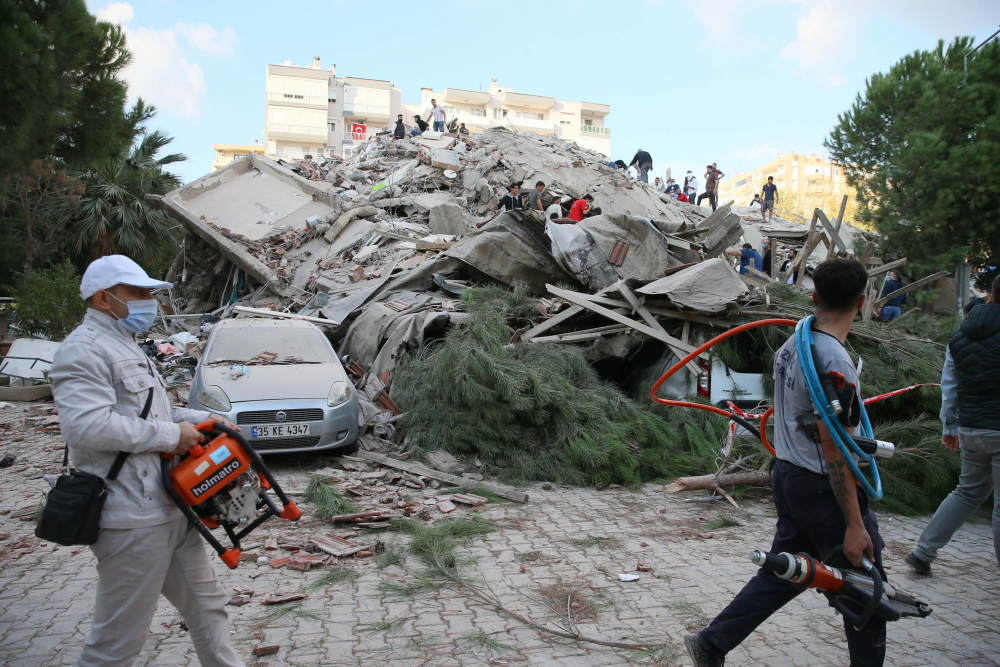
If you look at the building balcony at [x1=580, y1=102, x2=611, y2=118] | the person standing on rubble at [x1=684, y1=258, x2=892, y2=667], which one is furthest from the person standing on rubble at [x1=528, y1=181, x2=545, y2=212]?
the building balcony at [x1=580, y1=102, x2=611, y2=118]

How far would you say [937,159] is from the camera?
17609mm

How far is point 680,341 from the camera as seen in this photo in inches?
286

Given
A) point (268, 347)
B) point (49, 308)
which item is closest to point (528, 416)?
point (268, 347)

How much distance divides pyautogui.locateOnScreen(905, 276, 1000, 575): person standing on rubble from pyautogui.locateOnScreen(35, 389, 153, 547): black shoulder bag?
4.32 metres

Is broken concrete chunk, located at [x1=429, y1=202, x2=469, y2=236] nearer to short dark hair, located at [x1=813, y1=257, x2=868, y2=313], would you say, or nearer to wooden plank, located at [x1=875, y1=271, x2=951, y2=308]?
wooden plank, located at [x1=875, y1=271, x2=951, y2=308]

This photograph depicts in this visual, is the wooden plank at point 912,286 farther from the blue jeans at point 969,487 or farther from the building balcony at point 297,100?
the building balcony at point 297,100

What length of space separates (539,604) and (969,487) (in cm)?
277

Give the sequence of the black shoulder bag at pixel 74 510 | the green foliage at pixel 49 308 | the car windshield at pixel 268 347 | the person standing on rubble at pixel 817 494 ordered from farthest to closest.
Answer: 1. the green foliage at pixel 49 308
2. the car windshield at pixel 268 347
3. the person standing on rubble at pixel 817 494
4. the black shoulder bag at pixel 74 510

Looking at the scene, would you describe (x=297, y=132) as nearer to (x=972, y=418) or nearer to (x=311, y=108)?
(x=311, y=108)

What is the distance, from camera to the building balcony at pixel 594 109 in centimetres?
7681

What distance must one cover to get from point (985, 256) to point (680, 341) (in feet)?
54.7

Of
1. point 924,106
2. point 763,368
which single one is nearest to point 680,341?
point 763,368

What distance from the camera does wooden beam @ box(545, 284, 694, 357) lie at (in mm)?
7137

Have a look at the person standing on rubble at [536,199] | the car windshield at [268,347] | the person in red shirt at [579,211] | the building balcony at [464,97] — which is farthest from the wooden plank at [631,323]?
the building balcony at [464,97]
